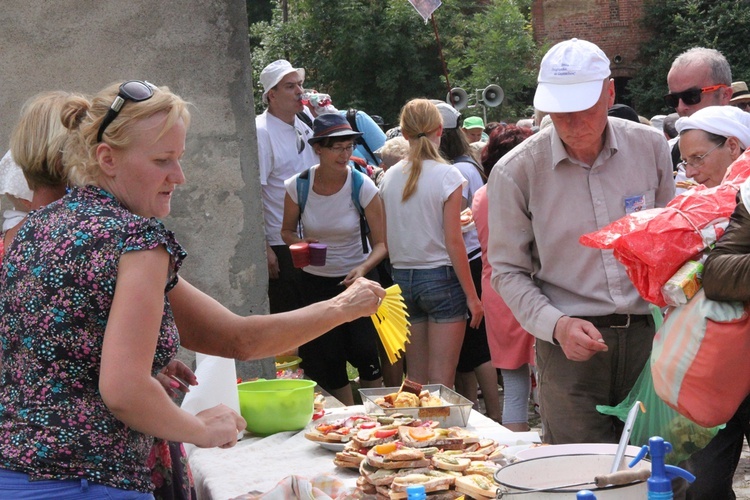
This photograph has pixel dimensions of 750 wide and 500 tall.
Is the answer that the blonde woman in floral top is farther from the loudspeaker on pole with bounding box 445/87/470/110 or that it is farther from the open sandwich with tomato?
the loudspeaker on pole with bounding box 445/87/470/110

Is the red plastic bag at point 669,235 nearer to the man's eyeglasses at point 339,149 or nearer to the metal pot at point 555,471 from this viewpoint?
the metal pot at point 555,471

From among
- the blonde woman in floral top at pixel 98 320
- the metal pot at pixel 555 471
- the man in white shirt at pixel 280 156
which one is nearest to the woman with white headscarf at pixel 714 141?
the metal pot at pixel 555 471

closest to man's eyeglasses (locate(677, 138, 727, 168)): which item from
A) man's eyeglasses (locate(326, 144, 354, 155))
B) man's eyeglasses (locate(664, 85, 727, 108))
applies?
man's eyeglasses (locate(664, 85, 727, 108))

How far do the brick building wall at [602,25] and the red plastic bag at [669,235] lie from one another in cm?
2590

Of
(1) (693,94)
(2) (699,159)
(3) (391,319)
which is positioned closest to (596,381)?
(3) (391,319)

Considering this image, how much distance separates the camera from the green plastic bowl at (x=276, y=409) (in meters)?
3.49

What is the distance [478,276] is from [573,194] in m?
2.91

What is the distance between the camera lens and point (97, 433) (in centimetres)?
201

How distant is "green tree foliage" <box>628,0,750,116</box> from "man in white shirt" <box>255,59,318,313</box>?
2043 centimetres

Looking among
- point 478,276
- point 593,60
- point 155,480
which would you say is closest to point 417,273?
point 478,276

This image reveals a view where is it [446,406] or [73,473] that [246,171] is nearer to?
[446,406]

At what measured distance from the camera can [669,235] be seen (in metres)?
2.24

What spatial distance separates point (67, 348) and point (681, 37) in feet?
86.6

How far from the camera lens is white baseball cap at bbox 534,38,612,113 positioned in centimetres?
291
